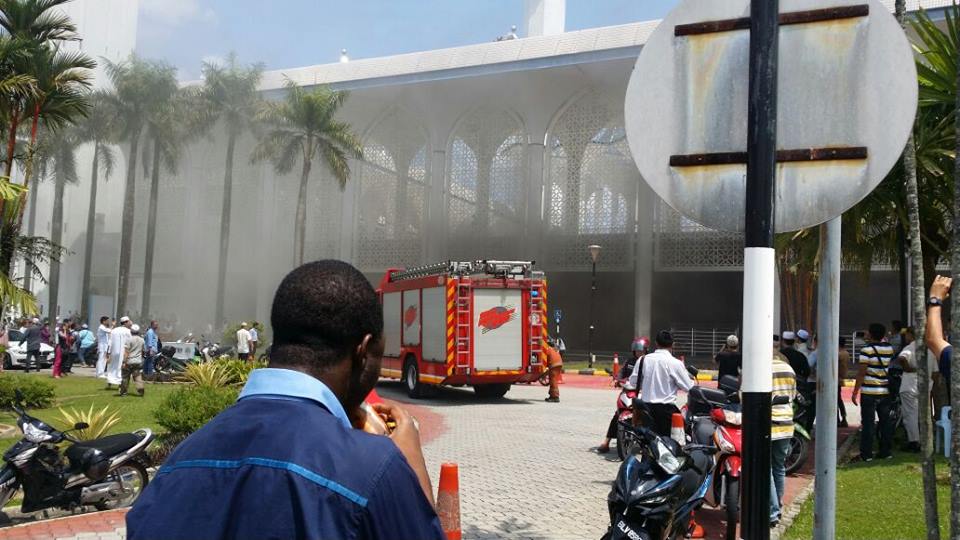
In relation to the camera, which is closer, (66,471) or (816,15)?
(816,15)

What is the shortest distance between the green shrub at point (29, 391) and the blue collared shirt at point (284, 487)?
13.8m

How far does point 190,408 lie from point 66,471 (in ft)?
7.94

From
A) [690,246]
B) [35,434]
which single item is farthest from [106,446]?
[690,246]

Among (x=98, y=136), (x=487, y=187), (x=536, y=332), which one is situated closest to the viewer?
(x=536, y=332)

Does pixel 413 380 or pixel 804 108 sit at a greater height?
pixel 804 108

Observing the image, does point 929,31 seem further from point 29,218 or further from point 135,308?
point 29,218

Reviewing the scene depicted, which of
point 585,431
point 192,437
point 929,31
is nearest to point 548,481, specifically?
point 585,431

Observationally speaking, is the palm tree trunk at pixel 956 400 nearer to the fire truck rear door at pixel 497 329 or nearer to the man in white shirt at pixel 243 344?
the fire truck rear door at pixel 497 329

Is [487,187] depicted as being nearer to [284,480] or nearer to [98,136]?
[98,136]

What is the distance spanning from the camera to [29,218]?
161ft

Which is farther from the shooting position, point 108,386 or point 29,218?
point 29,218

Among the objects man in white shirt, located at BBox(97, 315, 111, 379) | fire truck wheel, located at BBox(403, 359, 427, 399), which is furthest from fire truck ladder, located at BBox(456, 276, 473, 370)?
man in white shirt, located at BBox(97, 315, 111, 379)

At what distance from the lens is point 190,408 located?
9.27m

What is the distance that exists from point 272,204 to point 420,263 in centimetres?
1029
